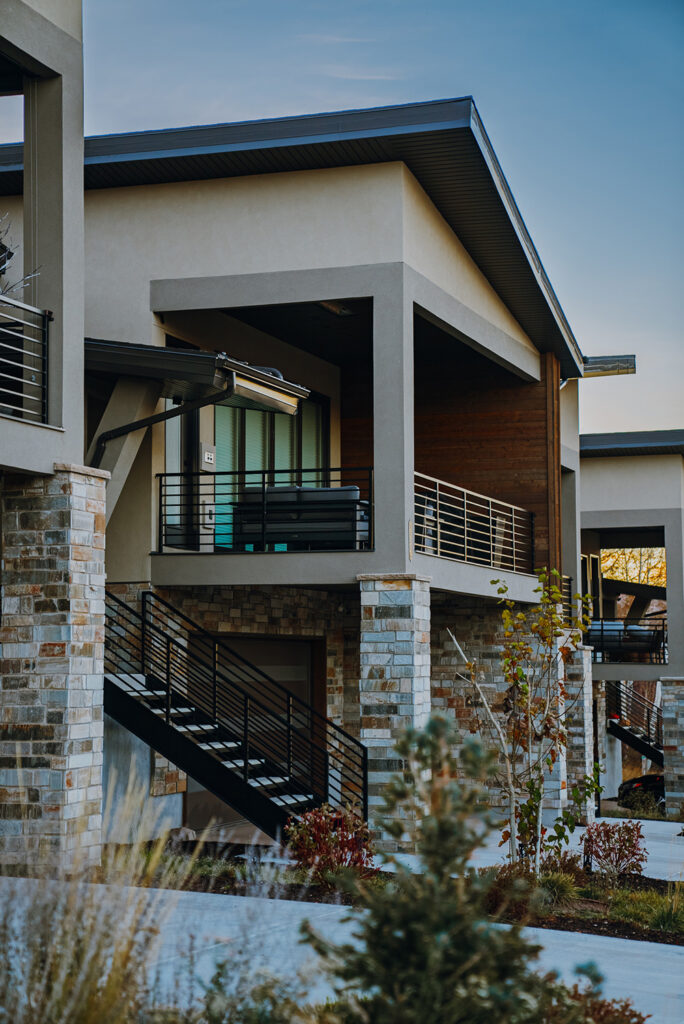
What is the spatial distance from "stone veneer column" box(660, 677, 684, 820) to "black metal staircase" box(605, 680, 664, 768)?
558cm

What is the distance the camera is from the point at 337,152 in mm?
15633

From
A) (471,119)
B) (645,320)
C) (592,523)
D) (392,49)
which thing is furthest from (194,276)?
(645,320)

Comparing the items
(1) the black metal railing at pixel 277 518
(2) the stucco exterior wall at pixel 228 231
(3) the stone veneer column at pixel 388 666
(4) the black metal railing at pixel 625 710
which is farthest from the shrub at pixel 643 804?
(2) the stucco exterior wall at pixel 228 231

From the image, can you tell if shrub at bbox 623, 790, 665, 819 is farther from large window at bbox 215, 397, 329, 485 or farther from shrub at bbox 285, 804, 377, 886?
shrub at bbox 285, 804, 377, 886

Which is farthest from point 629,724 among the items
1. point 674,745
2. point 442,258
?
point 442,258

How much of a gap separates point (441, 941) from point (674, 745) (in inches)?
959

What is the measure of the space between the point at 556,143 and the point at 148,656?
17.7m

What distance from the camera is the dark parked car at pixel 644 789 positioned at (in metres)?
28.1

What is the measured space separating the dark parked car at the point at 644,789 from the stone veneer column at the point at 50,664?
1964cm

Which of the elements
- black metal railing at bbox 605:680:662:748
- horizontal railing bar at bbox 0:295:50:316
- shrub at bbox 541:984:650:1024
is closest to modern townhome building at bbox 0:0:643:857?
horizontal railing bar at bbox 0:295:50:316

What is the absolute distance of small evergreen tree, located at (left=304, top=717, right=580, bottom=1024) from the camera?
379 cm

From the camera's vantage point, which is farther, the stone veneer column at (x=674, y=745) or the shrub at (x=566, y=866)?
the stone veneer column at (x=674, y=745)

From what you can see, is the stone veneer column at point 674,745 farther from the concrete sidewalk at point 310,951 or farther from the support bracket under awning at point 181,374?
the concrete sidewalk at point 310,951

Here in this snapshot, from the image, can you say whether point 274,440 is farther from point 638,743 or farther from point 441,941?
point 638,743
